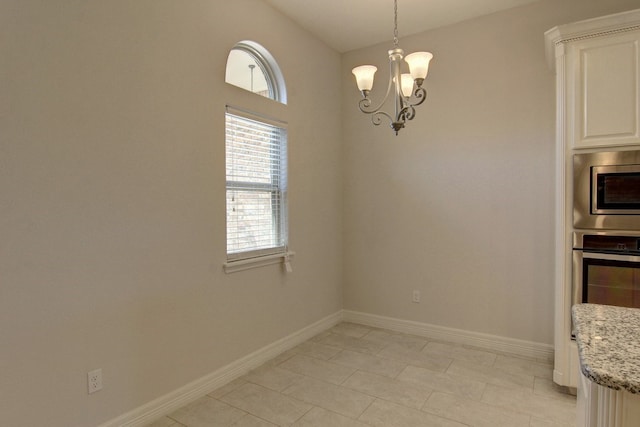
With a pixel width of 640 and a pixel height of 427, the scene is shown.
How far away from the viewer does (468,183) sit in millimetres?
3479

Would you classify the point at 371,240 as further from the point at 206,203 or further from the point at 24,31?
the point at 24,31

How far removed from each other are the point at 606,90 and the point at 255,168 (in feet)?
8.17

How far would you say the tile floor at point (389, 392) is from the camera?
90.1 inches

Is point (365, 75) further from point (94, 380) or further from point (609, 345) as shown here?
point (94, 380)

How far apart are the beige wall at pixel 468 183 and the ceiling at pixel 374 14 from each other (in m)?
0.14

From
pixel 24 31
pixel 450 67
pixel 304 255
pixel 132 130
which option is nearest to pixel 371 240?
pixel 304 255

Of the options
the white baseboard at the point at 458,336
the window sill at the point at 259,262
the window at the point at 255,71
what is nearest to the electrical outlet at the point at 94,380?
the window sill at the point at 259,262

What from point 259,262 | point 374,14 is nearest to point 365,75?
point 374,14

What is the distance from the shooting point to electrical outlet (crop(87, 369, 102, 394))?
2004 millimetres

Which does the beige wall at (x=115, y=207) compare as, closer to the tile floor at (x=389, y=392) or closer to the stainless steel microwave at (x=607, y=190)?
the tile floor at (x=389, y=392)

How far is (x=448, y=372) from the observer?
115 inches

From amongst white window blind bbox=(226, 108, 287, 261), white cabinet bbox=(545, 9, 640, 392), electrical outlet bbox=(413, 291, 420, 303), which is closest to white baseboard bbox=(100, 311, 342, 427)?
white window blind bbox=(226, 108, 287, 261)

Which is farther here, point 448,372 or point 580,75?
point 448,372

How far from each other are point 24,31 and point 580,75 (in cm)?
315
